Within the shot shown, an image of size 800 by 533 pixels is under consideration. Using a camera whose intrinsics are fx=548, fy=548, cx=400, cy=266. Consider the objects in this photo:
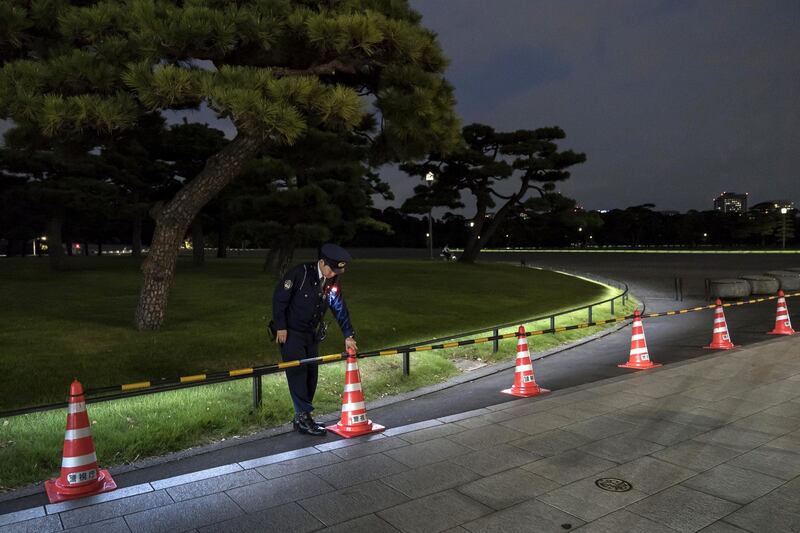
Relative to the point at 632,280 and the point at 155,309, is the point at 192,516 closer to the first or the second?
the point at 155,309

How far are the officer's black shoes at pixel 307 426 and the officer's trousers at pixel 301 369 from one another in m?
0.06

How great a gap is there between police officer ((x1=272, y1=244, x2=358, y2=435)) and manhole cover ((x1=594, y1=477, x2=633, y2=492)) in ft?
8.21

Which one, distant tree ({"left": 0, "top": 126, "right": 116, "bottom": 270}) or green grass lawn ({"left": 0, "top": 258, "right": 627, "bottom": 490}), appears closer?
green grass lawn ({"left": 0, "top": 258, "right": 627, "bottom": 490})

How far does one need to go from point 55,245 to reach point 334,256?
84.8ft

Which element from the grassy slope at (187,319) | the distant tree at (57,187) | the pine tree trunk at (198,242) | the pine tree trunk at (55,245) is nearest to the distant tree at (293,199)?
the grassy slope at (187,319)

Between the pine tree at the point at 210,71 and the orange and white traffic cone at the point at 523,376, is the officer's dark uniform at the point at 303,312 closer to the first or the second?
the orange and white traffic cone at the point at 523,376

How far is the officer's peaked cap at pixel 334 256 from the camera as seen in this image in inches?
211

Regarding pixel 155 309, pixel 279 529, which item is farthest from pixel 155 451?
pixel 155 309

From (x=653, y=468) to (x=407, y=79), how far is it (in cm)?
832

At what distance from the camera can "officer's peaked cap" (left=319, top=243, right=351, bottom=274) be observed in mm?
5348

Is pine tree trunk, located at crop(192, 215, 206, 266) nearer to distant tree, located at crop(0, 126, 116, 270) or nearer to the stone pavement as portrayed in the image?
distant tree, located at crop(0, 126, 116, 270)

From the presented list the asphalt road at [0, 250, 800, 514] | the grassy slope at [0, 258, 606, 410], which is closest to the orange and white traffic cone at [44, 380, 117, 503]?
the asphalt road at [0, 250, 800, 514]

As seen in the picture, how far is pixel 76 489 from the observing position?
409 centimetres

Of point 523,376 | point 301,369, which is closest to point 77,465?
point 301,369
